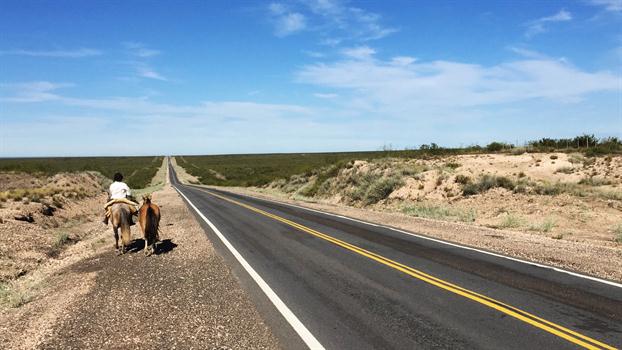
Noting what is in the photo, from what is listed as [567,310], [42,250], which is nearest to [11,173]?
[42,250]

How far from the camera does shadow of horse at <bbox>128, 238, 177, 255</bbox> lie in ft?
39.5

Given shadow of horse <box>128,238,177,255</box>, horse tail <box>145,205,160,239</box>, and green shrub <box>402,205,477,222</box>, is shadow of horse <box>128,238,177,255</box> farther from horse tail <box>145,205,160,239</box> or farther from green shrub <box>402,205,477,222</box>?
green shrub <box>402,205,477,222</box>

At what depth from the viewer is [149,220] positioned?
1109 cm

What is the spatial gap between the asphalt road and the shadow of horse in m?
1.56

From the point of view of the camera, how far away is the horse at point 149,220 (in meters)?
11.0

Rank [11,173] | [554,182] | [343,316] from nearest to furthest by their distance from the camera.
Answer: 1. [343,316]
2. [554,182]
3. [11,173]

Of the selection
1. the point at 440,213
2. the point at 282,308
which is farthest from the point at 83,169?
the point at 282,308

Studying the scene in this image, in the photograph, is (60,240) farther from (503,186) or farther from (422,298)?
(503,186)

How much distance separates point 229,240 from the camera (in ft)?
44.7

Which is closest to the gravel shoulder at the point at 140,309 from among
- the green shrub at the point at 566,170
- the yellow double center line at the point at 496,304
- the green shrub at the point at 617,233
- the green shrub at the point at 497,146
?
the yellow double center line at the point at 496,304

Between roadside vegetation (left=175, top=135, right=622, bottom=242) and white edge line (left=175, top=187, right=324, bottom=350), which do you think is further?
roadside vegetation (left=175, top=135, right=622, bottom=242)

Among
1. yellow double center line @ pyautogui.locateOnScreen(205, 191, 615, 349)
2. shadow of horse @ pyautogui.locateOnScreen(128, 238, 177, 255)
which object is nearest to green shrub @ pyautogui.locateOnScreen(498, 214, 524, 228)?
yellow double center line @ pyautogui.locateOnScreen(205, 191, 615, 349)

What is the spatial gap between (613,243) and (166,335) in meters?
14.2

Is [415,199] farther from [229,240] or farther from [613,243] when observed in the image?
[229,240]
